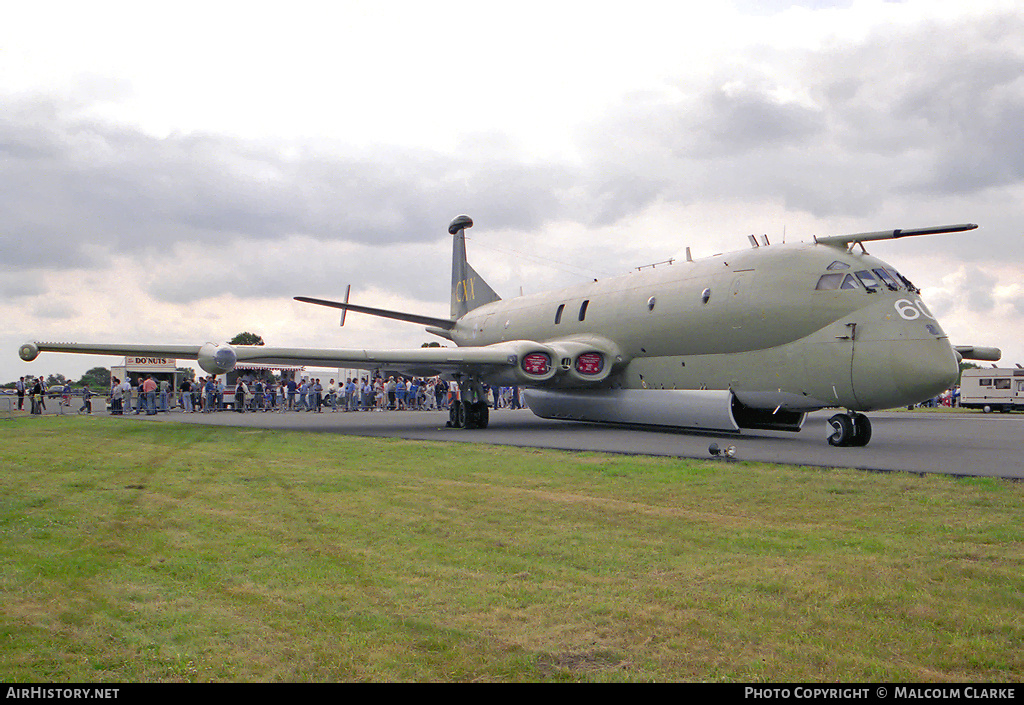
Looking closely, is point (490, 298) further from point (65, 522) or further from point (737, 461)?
point (65, 522)

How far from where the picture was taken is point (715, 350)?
15.3 metres

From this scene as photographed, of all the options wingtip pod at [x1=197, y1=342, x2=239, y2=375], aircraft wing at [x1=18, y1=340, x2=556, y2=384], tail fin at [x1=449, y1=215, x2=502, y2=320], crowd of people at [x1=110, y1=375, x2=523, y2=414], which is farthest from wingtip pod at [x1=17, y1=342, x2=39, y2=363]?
tail fin at [x1=449, y1=215, x2=502, y2=320]

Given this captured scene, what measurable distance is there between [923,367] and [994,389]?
28.7 meters

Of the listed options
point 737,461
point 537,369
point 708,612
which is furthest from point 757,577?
point 537,369

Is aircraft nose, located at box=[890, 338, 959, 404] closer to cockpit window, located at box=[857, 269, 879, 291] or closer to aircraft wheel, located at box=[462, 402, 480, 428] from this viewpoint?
cockpit window, located at box=[857, 269, 879, 291]

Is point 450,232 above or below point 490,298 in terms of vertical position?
above

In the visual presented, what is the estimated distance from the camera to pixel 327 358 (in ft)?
57.3

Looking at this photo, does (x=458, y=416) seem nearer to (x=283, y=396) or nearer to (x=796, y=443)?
(x=796, y=443)

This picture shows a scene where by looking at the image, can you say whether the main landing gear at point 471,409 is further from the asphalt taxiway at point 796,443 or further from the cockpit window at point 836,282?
the cockpit window at point 836,282

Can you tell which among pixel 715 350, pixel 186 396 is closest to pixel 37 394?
pixel 186 396

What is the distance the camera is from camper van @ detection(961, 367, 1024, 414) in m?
34.9

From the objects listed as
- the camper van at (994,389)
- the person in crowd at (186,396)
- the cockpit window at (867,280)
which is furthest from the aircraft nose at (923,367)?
the camper van at (994,389)

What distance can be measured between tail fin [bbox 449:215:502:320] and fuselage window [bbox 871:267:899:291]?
564 inches
